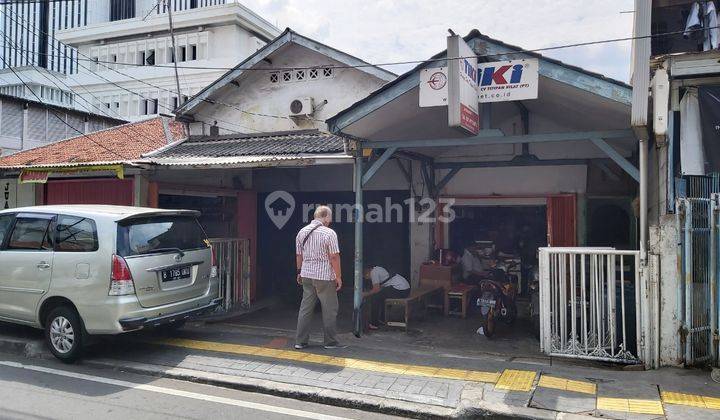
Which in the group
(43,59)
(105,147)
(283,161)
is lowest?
(283,161)

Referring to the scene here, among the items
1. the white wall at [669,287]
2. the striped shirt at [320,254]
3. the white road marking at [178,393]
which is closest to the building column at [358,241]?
the striped shirt at [320,254]

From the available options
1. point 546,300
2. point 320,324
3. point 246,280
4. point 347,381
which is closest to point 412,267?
point 320,324

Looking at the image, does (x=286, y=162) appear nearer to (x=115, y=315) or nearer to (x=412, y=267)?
(x=115, y=315)

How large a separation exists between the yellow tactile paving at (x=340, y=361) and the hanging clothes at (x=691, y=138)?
2910mm

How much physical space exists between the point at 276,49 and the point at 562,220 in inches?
276

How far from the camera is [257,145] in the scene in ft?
34.4

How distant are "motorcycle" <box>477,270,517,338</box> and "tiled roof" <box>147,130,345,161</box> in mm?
3162

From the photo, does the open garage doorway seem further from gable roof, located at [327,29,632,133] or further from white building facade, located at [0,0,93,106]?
white building facade, located at [0,0,93,106]

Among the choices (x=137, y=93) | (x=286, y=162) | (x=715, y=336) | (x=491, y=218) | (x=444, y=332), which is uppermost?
(x=137, y=93)

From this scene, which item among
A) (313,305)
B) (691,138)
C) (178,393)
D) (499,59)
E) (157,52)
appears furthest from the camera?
(157,52)

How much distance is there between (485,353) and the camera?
21.8 ft

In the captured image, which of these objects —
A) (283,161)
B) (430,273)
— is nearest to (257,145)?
(283,161)

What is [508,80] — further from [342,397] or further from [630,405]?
[342,397]

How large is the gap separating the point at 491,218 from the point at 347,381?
5.54 m
